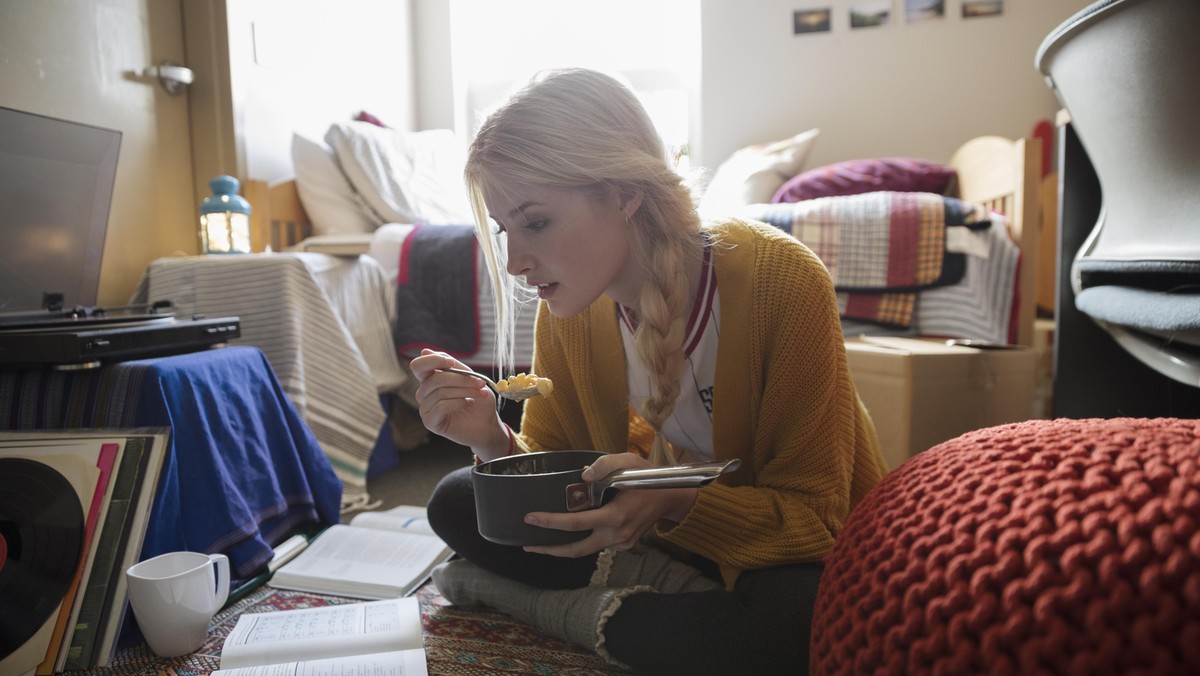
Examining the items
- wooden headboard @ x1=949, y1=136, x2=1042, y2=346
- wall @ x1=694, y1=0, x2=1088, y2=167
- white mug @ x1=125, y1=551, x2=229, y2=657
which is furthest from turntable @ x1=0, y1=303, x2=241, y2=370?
wall @ x1=694, y1=0, x2=1088, y2=167

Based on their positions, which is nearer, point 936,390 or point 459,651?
point 459,651

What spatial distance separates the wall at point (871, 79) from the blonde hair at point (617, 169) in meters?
2.52

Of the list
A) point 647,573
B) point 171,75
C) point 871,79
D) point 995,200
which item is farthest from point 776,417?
point 871,79

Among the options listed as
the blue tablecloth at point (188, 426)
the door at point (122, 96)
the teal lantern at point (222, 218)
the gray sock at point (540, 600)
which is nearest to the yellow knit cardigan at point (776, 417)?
the gray sock at point (540, 600)

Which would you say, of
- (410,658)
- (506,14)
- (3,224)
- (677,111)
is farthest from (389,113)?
(410,658)

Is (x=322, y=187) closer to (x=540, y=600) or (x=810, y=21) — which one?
(x=540, y=600)

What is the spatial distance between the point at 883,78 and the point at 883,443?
2183 mm

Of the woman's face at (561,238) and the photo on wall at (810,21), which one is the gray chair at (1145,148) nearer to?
the woman's face at (561,238)

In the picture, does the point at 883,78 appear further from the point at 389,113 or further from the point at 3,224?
the point at 3,224

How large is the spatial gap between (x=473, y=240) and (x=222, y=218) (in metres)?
0.60

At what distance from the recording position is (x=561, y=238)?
2.76 feet

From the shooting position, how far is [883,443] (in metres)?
1.45

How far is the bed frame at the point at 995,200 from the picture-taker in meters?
1.91

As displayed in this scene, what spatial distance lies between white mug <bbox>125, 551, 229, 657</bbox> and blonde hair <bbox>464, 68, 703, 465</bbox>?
0.55m
